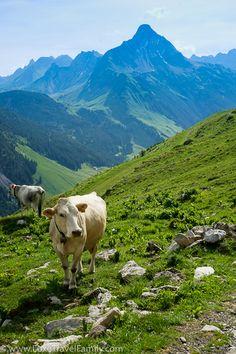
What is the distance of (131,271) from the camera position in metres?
16.5

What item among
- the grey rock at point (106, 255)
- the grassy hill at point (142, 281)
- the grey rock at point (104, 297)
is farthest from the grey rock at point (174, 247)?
the grey rock at point (104, 297)

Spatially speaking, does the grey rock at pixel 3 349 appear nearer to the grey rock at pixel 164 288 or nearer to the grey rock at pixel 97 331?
the grey rock at pixel 97 331

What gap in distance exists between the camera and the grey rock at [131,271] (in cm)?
1603

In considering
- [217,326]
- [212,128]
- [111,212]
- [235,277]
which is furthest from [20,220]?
[212,128]

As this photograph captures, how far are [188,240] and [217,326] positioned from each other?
7905mm

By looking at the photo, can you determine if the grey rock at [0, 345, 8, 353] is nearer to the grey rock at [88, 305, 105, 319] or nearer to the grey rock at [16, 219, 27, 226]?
the grey rock at [88, 305, 105, 319]

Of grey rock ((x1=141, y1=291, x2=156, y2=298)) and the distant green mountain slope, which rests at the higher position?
grey rock ((x1=141, y1=291, x2=156, y2=298))

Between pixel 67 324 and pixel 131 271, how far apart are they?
4.87 m

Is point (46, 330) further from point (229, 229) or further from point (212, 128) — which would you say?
point (212, 128)

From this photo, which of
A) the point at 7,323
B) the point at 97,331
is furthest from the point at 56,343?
the point at 7,323

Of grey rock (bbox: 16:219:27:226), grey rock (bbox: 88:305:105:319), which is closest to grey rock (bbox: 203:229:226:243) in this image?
grey rock (bbox: 88:305:105:319)

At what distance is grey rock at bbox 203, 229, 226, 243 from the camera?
18.9 meters

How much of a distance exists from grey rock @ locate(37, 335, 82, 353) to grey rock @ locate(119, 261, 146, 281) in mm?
5119

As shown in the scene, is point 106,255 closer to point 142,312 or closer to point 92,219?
point 92,219
